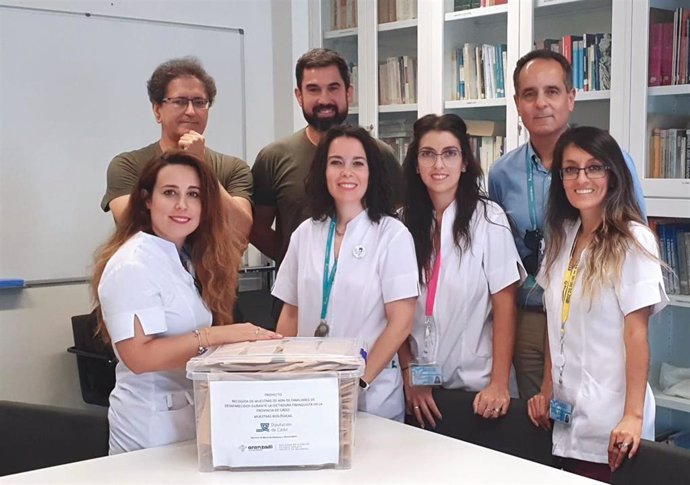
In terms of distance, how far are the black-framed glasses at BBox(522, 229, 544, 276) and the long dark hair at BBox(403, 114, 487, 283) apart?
225 millimetres

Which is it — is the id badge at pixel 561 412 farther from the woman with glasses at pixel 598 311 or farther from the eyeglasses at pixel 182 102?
the eyeglasses at pixel 182 102

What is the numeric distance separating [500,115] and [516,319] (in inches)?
54.0

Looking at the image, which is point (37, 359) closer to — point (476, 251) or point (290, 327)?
point (290, 327)

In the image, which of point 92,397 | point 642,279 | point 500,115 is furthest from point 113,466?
point 500,115

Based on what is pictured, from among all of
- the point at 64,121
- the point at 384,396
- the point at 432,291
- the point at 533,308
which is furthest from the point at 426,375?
the point at 64,121

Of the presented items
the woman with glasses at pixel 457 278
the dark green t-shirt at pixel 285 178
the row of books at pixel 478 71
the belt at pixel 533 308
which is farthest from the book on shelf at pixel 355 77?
the belt at pixel 533 308

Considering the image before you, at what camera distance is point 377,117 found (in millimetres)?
3969

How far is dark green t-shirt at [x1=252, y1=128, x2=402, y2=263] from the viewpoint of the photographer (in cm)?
286

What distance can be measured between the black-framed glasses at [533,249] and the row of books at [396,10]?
1.72 metres

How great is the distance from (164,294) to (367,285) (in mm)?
542

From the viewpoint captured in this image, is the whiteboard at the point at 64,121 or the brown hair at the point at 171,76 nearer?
the brown hair at the point at 171,76

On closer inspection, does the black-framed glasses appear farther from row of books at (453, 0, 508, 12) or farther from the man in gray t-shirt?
row of books at (453, 0, 508, 12)

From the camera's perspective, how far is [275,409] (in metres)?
1.58

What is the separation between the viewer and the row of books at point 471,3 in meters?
3.45
